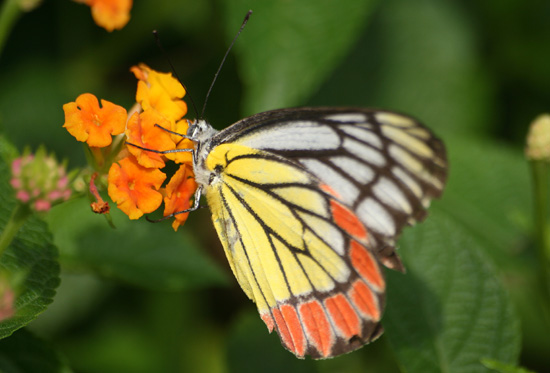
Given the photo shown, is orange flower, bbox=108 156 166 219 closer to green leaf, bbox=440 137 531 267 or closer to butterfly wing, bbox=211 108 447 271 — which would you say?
butterfly wing, bbox=211 108 447 271

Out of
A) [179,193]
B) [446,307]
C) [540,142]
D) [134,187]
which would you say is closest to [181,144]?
[179,193]

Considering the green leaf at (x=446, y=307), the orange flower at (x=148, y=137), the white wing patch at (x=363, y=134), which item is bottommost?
the green leaf at (x=446, y=307)

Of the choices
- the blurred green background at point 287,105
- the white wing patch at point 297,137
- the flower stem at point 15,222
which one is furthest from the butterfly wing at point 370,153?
the flower stem at point 15,222

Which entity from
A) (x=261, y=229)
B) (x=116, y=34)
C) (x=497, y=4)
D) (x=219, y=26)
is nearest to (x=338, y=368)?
(x=261, y=229)

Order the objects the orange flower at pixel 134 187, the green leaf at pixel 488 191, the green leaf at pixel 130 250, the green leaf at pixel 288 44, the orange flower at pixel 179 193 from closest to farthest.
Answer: the orange flower at pixel 134 187, the orange flower at pixel 179 193, the green leaf at pixel 130 250, the green leaf at pixel 288 44, the green leaf at pixel 488 191

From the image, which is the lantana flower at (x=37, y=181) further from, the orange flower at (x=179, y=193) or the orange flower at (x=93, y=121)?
the orange flower at (x=179, y=193)
